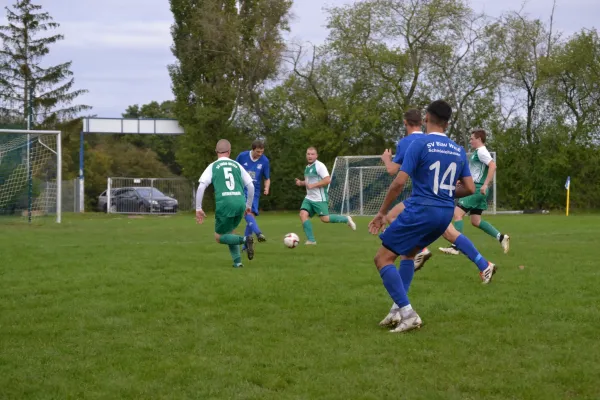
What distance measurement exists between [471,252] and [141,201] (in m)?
29.6

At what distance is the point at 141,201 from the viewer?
119 feet

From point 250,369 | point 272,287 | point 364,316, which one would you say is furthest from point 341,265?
point 250,369

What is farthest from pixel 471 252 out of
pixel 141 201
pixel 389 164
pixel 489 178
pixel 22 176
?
pixel 141 201

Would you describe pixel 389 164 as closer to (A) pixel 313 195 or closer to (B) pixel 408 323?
(B) pixel 408 323

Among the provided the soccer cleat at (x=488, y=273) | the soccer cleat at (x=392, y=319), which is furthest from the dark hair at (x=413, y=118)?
the soccer cleat at (x=488, y=273)

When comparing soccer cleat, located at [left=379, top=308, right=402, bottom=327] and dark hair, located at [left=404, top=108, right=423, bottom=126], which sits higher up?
dark hair, located at [left=404, top=108, right=423, bottom=126]

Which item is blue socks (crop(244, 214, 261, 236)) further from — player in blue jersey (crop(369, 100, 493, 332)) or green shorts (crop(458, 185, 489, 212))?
player in blue jersey (crop(369, 100, 493, 332))

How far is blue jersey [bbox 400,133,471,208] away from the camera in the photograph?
5.72 metres

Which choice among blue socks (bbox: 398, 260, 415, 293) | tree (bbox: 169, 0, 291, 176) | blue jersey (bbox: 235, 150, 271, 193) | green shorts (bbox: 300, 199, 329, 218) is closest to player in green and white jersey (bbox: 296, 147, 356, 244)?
green shorts (bbox: 300, 199, 329, 218)

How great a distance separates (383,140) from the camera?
3756 cm

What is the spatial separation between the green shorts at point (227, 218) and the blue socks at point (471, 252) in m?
2.93

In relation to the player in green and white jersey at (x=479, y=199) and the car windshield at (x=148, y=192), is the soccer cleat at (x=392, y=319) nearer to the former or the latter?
the player in green and white jersey at (x=479, y=199)

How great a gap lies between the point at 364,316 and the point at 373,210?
80.3 ft

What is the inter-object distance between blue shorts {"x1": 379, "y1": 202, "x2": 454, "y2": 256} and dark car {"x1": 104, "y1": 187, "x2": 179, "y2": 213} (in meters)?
30.8
